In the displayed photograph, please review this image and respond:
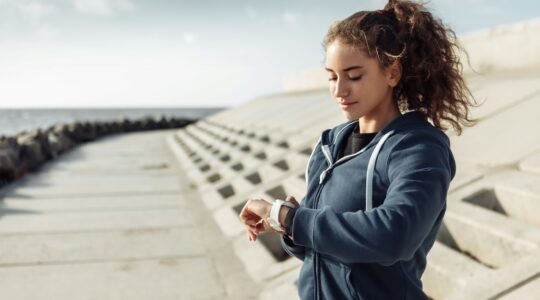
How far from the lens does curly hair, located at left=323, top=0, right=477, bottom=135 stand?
5.38 feet

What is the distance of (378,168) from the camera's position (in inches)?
62.6

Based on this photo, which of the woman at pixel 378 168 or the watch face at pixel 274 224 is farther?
the watch face at pixel 274 224

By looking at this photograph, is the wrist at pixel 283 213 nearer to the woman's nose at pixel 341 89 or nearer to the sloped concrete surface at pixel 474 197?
the woman's nose at pixel 341 89

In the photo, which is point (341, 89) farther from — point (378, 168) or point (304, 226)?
point (304, 226)

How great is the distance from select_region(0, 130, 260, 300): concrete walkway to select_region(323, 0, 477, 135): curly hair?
7.40 ft

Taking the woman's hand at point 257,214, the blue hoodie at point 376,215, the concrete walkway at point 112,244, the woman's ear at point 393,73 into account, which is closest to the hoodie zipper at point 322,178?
the blue hoodie at point 376,215

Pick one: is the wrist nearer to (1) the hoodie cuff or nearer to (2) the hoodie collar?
(1) the hoodie cuff

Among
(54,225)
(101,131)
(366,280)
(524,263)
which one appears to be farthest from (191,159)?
(101,131)

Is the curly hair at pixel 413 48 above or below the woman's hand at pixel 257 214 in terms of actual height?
above

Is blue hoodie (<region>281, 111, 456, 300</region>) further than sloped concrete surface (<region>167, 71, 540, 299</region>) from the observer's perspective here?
No

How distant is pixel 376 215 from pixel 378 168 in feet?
0.64

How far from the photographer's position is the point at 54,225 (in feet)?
17.9

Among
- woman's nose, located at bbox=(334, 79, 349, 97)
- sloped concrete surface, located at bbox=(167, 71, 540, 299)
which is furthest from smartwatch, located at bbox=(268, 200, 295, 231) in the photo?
sloped concrete surface, located at bbox=(167, 71, 540, 299)

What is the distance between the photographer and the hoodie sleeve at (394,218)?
55.4 inches
